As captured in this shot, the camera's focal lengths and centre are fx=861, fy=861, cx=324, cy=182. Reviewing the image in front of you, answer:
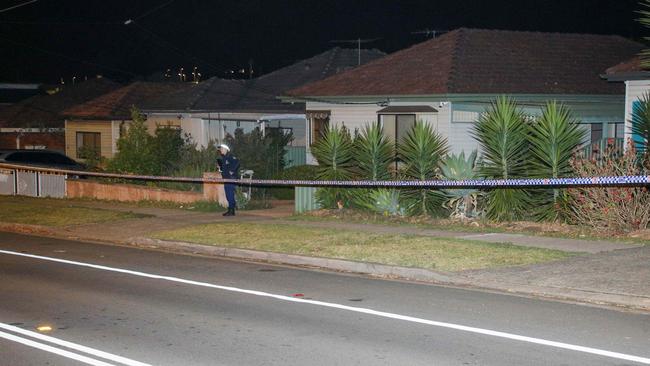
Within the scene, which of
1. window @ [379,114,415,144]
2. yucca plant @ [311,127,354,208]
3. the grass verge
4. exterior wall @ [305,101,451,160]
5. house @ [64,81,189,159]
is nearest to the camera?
the grass verge

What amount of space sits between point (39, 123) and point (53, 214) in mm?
25522

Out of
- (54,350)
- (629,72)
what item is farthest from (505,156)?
(54,350)

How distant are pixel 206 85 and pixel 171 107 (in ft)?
9.08

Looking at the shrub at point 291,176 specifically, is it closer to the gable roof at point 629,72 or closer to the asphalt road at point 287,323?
the gable roof at point 629,72

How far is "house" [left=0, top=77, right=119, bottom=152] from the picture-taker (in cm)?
4556

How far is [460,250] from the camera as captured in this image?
1355 centimetres

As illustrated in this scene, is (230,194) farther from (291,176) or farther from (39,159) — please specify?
(39,159)

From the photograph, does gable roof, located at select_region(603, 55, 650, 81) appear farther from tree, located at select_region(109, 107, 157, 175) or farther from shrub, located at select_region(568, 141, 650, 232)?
tree, located at select_region(109, 107, 157, 175)

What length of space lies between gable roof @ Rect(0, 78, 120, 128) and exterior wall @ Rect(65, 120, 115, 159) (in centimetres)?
358

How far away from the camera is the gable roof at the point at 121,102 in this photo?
38.7 meters

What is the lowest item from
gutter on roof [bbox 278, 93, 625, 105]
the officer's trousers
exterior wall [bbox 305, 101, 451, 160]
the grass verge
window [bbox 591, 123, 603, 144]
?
the grass verge

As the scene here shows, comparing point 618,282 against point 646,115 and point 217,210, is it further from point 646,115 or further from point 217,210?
point 217,210

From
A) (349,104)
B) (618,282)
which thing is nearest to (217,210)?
(349,104)

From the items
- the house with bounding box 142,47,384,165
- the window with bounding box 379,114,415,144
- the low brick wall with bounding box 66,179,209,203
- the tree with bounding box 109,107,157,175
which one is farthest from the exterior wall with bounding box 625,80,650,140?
the tree with bounding box 109,107,157,175
